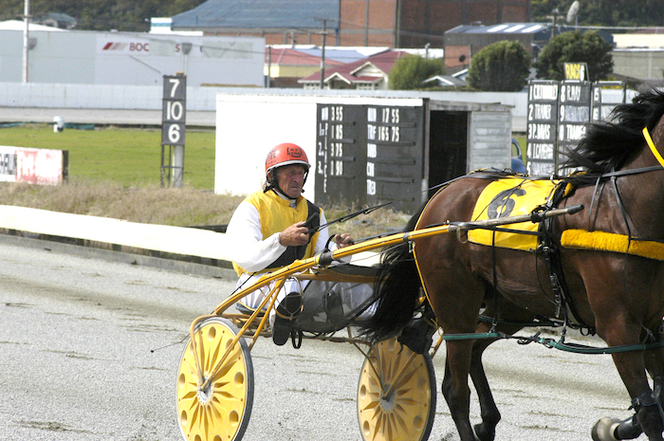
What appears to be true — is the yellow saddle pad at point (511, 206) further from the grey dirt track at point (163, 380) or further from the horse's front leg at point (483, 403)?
the grey dirt track at point (163, 380)

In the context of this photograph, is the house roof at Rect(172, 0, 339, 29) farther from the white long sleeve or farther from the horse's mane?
the horse's mane

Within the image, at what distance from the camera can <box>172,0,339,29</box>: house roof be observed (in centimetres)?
10419

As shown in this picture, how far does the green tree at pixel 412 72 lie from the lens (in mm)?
61812

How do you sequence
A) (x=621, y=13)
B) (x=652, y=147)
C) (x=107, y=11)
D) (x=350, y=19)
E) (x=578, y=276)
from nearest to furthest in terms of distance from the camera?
(x=652, y=147) < (x=578, y=276) < (x=350, y=19) < (x=621, y=13) < (x=107, y=11)

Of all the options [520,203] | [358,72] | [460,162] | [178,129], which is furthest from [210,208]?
[358,72]

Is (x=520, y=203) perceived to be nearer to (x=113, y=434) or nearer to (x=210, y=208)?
(x=113, y=434)

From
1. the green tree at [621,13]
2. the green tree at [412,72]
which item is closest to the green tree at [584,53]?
the green tree at [412,72]

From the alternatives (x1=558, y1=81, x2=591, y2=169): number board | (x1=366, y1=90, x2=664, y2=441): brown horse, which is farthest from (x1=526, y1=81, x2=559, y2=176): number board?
(x1=366, y1=90, x2=664, y2=441): brown horse

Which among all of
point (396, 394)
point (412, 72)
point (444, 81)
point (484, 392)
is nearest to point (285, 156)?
point (396, 394)

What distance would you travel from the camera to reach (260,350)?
23.0 feet

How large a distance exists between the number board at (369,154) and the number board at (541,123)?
196cm

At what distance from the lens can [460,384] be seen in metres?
4.34

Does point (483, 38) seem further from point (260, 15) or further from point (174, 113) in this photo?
point (174, 113)

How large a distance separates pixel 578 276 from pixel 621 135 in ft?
2.16
